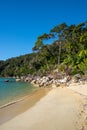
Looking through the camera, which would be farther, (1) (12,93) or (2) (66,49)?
(2) (66,49)

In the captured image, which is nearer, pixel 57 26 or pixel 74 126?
pixel 74 126

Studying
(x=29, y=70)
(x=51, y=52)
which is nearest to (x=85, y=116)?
(x=51, y=52)

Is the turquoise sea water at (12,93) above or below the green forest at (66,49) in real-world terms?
below

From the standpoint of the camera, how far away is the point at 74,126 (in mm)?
8688

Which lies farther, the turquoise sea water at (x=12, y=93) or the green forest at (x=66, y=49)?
the green forest at (x=66, y=49)

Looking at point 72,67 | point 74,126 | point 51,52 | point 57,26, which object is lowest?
point 74,126

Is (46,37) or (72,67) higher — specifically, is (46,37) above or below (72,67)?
above

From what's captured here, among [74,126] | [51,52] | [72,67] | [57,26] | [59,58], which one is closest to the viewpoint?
[74,126]

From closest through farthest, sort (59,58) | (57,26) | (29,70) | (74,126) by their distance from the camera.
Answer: (74,126), (57,26), (59,58), (29,70)

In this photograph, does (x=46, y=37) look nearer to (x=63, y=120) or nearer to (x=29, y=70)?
(x=29, y=70)

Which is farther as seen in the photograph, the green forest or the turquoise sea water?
the green forest

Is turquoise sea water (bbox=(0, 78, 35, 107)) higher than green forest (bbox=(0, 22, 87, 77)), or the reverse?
green forest (bbox=(0, 22, 87, 77))

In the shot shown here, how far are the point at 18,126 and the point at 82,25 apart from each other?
4127 cm

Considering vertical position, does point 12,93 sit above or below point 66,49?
below
